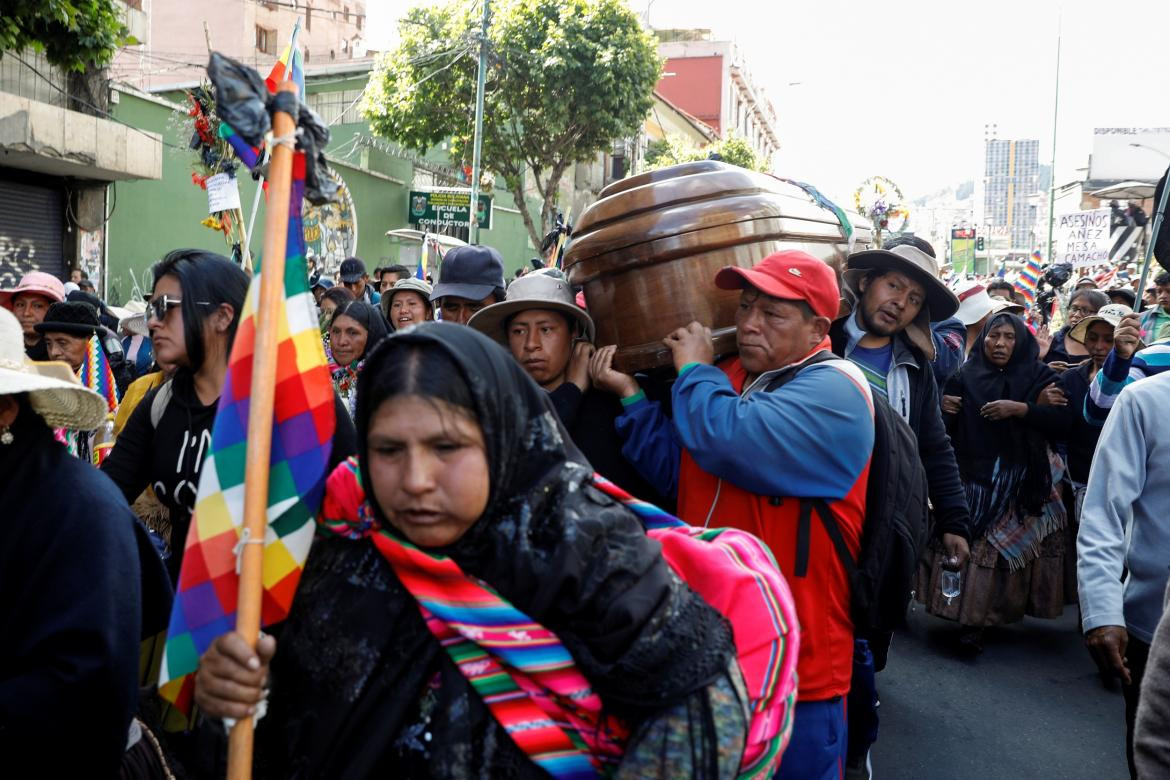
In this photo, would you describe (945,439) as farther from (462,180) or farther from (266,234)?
(462,180)

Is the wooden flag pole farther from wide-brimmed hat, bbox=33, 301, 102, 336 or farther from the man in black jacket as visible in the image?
wide-brimmed hat, bbox=33, 301, 102, 336

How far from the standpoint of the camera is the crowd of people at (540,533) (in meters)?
1.57

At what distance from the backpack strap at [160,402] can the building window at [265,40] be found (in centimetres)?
3363

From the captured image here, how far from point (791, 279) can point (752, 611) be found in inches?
49.1

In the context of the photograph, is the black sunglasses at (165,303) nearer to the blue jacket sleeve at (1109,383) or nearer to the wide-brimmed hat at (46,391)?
the wide-brimmed hat at (46,391)

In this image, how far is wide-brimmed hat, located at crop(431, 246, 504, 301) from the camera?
4359 millimetres

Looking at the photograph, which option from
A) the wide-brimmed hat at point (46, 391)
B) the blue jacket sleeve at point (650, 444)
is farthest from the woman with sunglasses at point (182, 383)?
the blue jacket sleeve at point (650, 444)

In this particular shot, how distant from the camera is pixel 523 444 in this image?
165cm

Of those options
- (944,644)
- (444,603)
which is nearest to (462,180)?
(944,644)

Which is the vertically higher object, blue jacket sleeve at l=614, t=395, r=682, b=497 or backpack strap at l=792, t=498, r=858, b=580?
blue jacket sleeve at l=614, t=395, r=682, b=497

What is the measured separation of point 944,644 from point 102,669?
18.3 ft

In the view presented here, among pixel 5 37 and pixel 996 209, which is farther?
pixel 996 209

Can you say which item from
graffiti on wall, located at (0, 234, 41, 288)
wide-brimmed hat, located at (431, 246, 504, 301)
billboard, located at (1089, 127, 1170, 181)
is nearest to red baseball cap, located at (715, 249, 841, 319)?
wide-brimmed hat, located at (431, 246, 504, 301)

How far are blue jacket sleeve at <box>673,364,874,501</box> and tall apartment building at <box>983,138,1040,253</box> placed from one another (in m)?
112
